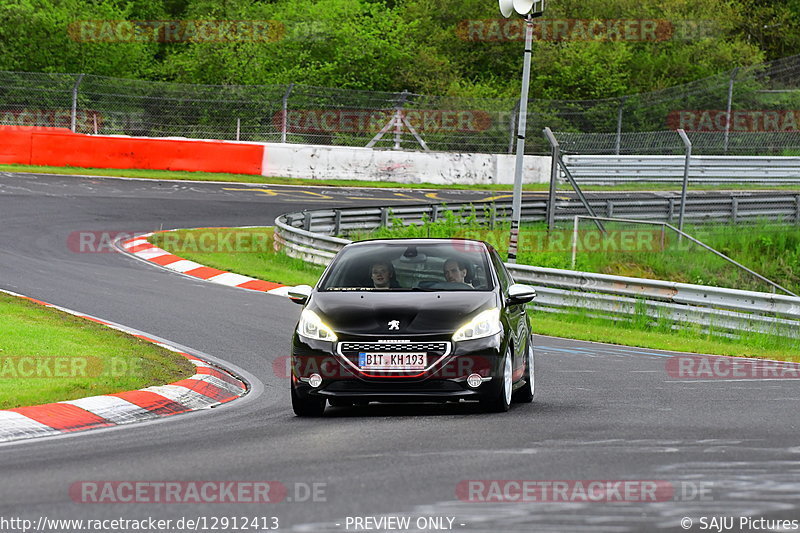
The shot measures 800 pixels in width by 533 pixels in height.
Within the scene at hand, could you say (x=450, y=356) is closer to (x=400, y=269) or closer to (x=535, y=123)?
(x=400, y=269)

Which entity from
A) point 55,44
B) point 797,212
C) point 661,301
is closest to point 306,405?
point 661,301

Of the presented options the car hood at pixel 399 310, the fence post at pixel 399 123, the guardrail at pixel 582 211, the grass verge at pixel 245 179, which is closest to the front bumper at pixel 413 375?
the car hood at pixel 399 310

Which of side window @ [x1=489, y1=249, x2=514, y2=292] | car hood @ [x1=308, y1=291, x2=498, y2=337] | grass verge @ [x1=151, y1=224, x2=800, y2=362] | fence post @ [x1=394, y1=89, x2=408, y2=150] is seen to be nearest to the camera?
car hood @ [x1=308, y1=291, x2=498, y2=337]

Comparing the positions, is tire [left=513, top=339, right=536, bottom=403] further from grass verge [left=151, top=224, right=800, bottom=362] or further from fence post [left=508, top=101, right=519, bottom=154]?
fence post [left=508, top=101, right=519, bottom=154]

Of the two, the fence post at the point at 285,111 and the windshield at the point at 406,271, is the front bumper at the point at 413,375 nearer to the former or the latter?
the windshield at the point at 406,271

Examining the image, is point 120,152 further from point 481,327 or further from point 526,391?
point 481,327

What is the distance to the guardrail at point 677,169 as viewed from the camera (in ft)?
79.9

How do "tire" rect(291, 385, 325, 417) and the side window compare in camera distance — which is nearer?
"tire" rect(291, 385, 325, 417)

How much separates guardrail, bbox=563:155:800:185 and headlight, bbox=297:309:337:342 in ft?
51.0

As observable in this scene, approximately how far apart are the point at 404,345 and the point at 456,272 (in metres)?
1.29

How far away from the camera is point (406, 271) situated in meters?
10.4

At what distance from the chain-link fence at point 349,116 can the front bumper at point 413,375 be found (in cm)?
2407

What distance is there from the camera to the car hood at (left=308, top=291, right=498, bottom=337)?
8.92 meters

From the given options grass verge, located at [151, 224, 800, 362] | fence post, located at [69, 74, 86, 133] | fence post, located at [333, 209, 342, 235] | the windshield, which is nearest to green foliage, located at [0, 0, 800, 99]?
fence post, located at [69, 74, 86, 133]
